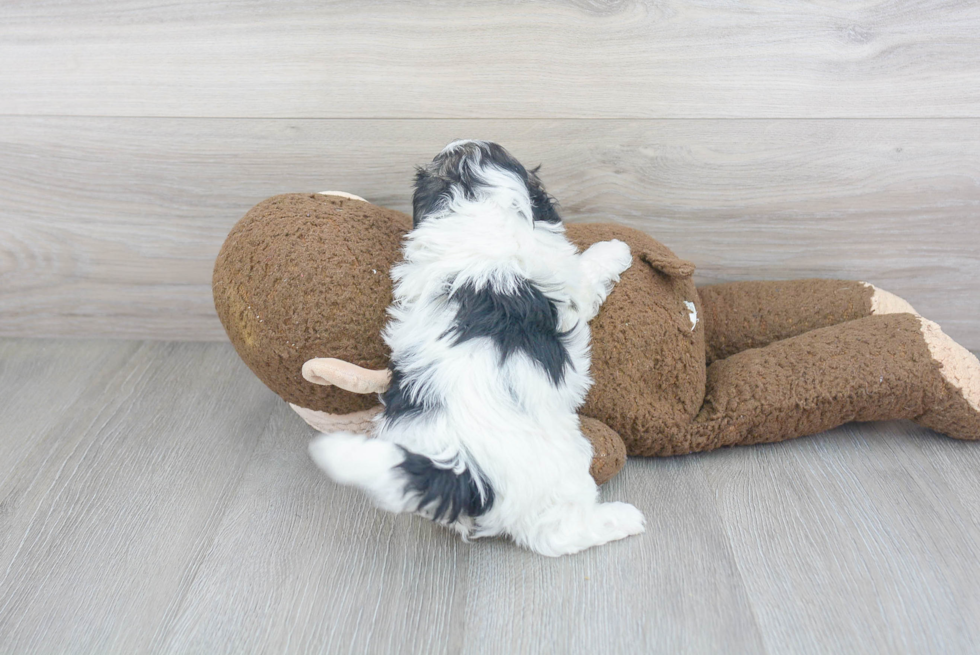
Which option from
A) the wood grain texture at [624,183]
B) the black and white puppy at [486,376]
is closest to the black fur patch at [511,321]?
the black and white puppy at [486,376]

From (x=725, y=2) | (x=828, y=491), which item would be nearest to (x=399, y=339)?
(x=828, y=491)

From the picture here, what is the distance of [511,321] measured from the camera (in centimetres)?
81

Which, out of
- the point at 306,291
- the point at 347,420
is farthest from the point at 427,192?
the point at 347,420

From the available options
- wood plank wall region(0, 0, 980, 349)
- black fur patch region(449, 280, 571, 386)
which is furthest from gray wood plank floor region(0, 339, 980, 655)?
wood plank wall region(0, 0, 980, 349)

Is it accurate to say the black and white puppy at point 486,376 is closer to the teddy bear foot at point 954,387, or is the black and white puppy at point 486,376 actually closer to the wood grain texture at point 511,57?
the wood grain texture at point 511,57

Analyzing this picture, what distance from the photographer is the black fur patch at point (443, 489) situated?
2.43ft

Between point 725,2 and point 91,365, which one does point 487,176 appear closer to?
point 725,2

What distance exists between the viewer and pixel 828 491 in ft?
3.14

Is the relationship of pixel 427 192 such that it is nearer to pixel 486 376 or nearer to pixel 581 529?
pixel 486 376

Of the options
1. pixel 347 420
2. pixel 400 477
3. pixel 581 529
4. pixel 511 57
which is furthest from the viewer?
pixel 511 57

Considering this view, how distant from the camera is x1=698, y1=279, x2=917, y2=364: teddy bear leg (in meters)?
1.11

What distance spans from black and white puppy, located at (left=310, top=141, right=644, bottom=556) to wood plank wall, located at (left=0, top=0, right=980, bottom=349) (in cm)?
30

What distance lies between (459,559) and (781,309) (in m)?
0.66

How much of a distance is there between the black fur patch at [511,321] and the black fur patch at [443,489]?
14 cm
